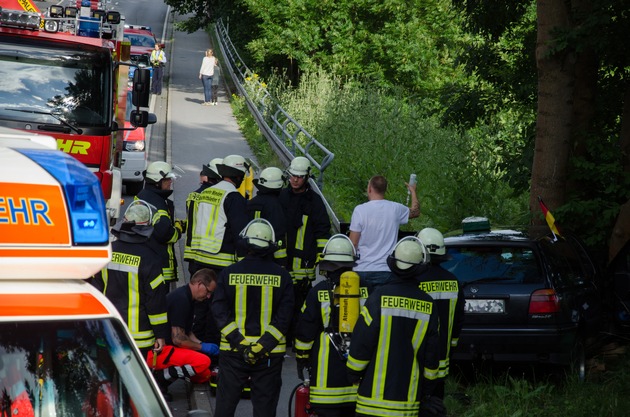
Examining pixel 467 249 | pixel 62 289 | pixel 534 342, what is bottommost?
pixel 534 342

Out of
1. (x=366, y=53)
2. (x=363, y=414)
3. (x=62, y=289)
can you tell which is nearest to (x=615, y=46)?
(x=363, y=414)

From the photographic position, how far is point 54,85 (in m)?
12.3

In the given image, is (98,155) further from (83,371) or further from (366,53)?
(366,53)

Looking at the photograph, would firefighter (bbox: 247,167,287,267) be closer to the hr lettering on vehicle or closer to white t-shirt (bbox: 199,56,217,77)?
the hr lettering on vehicle

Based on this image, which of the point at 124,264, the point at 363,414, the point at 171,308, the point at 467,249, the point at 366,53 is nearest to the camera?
the point at 363,414

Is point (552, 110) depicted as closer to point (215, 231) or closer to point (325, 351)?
point (215, 231)

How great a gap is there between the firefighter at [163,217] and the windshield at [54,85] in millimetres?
1858

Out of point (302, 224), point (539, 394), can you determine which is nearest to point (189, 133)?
point (302, 224)

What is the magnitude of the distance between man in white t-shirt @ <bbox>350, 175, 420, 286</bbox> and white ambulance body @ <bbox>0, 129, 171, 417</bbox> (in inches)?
216

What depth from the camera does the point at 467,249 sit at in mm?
10328

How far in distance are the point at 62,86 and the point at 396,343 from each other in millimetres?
A: 7107

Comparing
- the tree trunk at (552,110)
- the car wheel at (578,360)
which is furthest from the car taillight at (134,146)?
the car wheel at (578,360)

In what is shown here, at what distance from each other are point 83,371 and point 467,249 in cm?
636

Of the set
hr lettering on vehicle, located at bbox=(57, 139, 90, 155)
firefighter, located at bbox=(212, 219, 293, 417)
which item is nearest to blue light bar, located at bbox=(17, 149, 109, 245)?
firefighter, located at bbox=(212, 219, 293, 417)
